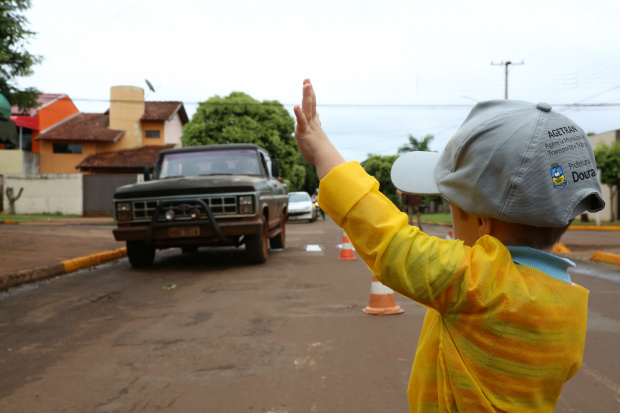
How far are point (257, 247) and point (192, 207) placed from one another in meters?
1.40

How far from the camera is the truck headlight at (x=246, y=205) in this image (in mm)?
9062

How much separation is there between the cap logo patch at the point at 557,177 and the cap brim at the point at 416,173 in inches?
14.3

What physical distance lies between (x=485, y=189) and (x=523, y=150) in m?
0.12

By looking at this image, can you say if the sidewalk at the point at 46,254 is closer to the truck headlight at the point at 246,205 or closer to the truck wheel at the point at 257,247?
the truck wheel at the point at 257,247

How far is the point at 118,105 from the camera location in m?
42.5

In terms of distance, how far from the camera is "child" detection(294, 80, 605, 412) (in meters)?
1.27

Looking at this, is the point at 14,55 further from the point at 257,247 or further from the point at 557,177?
the point at 557,177

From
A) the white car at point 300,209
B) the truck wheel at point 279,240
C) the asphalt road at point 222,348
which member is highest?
the white car at point 300,209

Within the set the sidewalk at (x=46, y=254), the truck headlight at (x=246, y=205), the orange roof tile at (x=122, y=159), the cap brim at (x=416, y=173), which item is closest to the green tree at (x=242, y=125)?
the orange roof tile at (x=122, y=159)

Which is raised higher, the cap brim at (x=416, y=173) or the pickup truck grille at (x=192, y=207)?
the cap brim at (x=416, y=173)

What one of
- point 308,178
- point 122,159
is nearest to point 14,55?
point 122,159

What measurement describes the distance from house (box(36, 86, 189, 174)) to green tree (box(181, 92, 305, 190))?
4938 mm

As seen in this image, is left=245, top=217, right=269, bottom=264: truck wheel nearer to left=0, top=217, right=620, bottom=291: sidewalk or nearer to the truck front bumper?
the truck front bumper

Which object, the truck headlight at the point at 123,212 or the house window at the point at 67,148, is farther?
the house window at the point at 67,148
